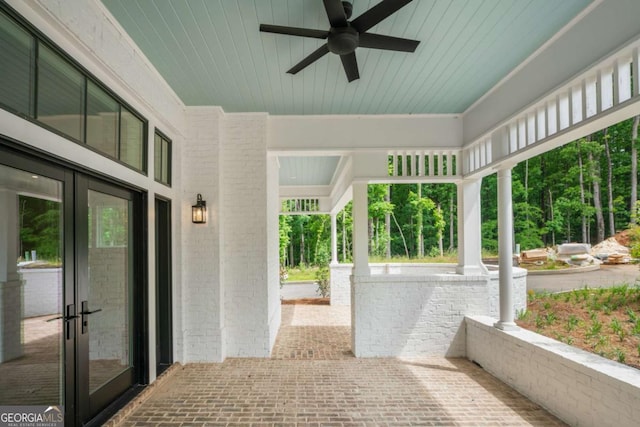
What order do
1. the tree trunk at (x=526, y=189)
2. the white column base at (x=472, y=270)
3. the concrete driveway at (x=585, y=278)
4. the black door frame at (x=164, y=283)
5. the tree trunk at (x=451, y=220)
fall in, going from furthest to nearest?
the tree trunk at (x=451, y=220)
the tree trunk at (x=526, y=189)
the concrete driveway at (x=585, y=278)
the white column base at (x=472, y=270)
the black door frame at (x=164, y=283)

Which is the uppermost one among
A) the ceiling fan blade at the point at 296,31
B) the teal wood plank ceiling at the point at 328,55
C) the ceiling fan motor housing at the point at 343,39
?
the teal wood plank ceiling at the point at 328,55

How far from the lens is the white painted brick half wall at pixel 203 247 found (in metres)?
4.50

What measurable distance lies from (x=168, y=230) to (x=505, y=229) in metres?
4.04

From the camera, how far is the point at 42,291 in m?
2.30

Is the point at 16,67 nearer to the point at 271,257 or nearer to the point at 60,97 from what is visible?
the point at 60,97

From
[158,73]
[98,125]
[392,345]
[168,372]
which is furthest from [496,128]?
[168,372]

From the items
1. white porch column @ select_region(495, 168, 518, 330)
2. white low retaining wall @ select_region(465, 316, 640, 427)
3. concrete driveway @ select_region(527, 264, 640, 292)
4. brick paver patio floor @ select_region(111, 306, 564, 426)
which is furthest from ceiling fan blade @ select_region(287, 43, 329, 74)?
concrete driveway @ select_region(527, 264, 640, 292)

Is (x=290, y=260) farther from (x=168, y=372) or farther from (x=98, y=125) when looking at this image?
(x=98, y=125)

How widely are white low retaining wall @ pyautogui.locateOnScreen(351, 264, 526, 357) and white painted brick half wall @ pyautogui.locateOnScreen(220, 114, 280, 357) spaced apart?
4.26 ft

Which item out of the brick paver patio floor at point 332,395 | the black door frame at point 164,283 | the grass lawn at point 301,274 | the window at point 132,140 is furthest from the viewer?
the grass lawn at point 301,274

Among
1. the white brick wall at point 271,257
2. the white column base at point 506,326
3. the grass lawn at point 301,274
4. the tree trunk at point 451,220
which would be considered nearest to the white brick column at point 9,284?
the white brick wall at point 271,257

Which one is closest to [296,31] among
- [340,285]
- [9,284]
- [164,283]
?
[9,284]

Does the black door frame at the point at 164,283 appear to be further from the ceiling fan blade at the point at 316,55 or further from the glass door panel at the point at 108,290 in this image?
the ceiling fan blade at the point at 316,55

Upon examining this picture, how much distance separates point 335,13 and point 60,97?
1.92 m
